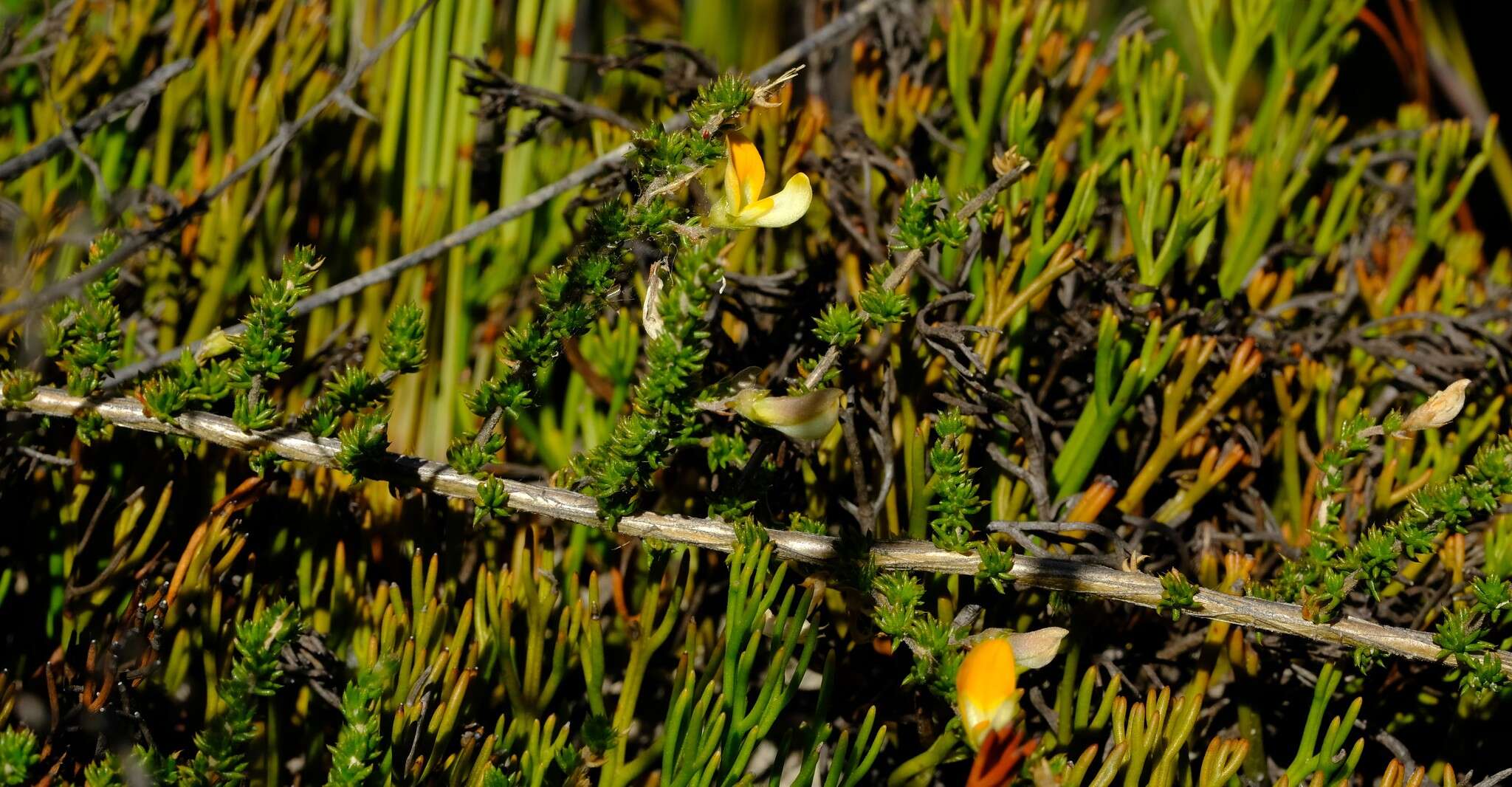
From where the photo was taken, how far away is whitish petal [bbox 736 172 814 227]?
92 cm

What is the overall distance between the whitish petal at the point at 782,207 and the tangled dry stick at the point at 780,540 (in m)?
0.27

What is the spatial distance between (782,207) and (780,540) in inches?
12.0

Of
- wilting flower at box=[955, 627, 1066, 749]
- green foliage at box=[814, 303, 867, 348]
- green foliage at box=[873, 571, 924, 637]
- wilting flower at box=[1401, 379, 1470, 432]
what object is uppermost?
green foliage at box=[814, 303, 867, 348]

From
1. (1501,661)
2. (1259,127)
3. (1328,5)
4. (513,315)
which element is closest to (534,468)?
(513,315)

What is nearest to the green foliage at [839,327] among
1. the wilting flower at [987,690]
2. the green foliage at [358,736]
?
the wilting flower at [987,690]

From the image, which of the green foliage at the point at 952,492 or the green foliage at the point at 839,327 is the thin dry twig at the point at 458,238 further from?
the green foliage at the point at 952,492

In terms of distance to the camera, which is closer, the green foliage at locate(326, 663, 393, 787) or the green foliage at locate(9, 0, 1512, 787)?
the green foliage at locate(326, 663, 393, 787)

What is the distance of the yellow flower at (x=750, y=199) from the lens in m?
0.92

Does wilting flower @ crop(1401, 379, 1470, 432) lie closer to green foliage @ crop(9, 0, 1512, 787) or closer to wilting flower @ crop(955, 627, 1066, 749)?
green foliage @ crop(9, 0, 1512, 787)

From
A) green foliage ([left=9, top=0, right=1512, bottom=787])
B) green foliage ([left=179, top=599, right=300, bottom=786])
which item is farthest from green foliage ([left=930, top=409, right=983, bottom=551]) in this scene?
green foliage ([left=179, top=599, right=300, bottom=786])

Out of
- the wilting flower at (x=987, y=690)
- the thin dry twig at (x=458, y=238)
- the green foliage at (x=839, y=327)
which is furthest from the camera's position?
the thin dry twig at (x=458, y=238)

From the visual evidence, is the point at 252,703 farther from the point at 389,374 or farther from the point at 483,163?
the point at 483,163

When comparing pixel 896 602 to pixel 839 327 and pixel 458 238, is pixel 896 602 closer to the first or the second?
pixel 839 327

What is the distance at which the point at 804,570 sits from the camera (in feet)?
3.32
